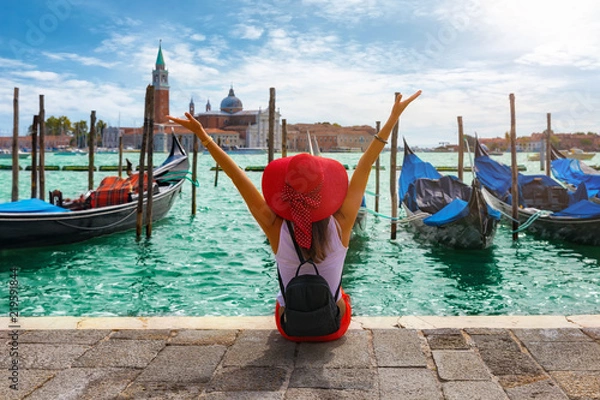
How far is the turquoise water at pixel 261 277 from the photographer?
4.85 m

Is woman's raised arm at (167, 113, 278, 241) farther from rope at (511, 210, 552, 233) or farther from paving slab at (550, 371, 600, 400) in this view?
rope at (511, 210, 552, 233)

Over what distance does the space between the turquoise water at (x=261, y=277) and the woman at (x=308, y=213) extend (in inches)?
102

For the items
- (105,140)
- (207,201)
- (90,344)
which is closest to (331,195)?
(90,344)

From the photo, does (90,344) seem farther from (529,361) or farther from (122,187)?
(122,187)

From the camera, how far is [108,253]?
7266mm

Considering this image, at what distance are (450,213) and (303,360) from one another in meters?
5.85

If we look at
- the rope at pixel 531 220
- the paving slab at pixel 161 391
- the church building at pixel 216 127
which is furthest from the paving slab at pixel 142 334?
the church building at pixel 216 127

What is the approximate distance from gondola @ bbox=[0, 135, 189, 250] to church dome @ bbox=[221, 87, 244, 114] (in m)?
80.0

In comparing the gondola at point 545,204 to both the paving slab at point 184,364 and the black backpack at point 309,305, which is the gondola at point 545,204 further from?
the paving slab at point 184,364

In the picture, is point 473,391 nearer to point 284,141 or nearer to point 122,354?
point 122,354

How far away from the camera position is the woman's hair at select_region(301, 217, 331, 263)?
2.05 m

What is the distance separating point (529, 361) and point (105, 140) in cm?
9621

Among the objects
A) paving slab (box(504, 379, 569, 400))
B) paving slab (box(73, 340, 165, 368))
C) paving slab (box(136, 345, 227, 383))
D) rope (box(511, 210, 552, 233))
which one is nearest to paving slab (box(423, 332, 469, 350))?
paving slab (box(504, 379, 569, 400))

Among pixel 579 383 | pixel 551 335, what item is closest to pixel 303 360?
pixel 579 383
